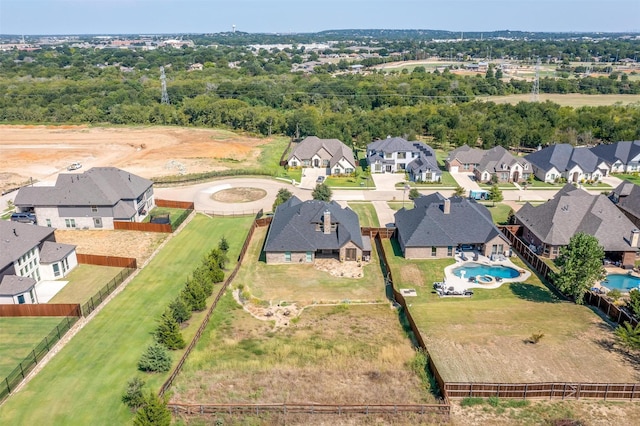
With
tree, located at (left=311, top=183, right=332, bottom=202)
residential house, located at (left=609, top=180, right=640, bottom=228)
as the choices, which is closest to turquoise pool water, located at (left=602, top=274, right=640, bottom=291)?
residential house, located at (left=609, top=180, right=640, bottom=228)

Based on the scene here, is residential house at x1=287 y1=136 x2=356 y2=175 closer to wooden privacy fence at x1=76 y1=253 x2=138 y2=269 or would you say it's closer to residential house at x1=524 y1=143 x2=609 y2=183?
residential house at x1=524 y1=143 x2=609 y2=183

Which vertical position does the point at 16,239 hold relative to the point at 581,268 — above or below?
above

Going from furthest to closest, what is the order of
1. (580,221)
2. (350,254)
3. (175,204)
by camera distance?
1. (175,204)
2. (580,221)
3. (350,254)

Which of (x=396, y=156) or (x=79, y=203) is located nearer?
(x=79, y=203)

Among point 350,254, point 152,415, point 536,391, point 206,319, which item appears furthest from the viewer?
point 350,254

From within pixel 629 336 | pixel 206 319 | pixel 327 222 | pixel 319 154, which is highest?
pixel 319 154

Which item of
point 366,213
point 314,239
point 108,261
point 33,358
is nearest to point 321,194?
point 366,213

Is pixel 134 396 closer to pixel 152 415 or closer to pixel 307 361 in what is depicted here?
pixel 152 415

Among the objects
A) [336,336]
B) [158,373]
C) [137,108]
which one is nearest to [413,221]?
[336,336]
